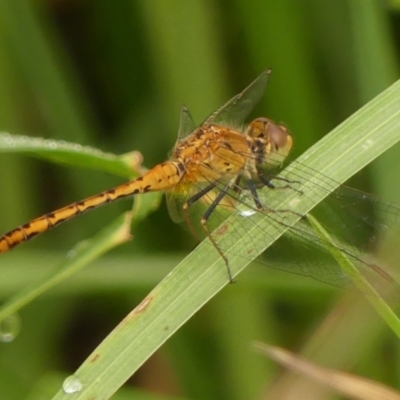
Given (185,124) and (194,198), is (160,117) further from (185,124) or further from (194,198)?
(194,198)

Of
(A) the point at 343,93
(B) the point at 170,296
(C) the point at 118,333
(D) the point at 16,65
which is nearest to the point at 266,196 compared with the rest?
(B) the point at 170,296

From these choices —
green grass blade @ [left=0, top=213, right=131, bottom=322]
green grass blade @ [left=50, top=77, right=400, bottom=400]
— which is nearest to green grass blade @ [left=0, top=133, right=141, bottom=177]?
green grass blade @ [left=0, top=213, right=131, bottom=322]

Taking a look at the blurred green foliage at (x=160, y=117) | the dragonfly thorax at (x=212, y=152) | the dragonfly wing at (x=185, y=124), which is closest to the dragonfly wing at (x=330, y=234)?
the blurred green foliage at (x=160, y=117)

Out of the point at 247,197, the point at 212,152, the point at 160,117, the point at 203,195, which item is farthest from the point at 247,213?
the point at 160,117

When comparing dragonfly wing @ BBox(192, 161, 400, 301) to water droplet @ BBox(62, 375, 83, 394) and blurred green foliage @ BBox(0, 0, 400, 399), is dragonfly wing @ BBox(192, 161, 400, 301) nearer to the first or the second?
blurred green foliage @ BBox(0, 0, 400, 399)

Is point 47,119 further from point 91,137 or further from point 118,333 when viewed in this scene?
point 118,333

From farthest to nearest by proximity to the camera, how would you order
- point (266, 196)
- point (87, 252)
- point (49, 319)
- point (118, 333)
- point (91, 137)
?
point (91, 137) < point (49, 319) < point (266, 196) < point (87, 252) < point (118, 333)

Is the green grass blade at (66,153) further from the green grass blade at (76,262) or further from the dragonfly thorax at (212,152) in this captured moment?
the dragonfly thorax at (212,152)
